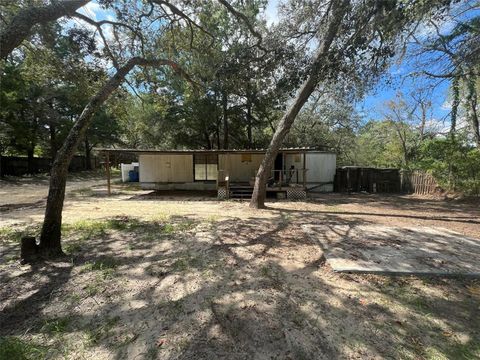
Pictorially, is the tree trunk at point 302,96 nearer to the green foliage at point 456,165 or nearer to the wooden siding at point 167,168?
the wooden siding at point 167,168

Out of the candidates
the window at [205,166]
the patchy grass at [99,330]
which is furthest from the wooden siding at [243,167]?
the patchy grass at [99,330]

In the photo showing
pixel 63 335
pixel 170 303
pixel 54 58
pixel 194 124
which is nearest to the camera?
pixel 63 335

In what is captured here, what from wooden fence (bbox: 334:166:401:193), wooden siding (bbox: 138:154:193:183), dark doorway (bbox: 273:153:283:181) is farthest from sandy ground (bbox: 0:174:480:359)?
wooden fence (bbox: 334:166:401:193)

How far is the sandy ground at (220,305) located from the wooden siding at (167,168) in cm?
952

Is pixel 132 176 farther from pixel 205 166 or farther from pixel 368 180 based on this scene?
pixel 368 180

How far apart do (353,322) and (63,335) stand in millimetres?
2812

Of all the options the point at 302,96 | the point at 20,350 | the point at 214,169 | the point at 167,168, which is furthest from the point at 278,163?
the point at 20,350

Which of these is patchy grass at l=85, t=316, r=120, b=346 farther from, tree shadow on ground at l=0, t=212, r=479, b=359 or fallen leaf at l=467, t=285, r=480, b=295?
fallen leaf at l=467, t=285, r=480, b=295

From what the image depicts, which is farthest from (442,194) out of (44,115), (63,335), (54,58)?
(44,115)

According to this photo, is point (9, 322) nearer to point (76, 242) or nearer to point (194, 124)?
point (76, 242)

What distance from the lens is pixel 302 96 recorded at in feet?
26.9

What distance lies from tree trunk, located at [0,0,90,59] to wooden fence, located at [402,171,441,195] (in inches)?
594

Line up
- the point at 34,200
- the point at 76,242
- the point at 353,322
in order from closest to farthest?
the point at 353,322
the point at 76,242
the point at 34,200

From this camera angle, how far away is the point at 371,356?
86.3 inches
